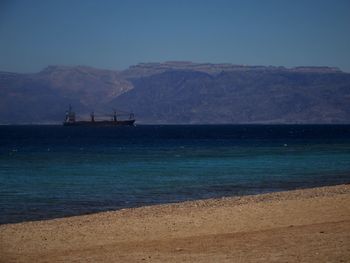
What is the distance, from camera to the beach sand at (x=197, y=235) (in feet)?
39.2

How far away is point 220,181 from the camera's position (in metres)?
33.2

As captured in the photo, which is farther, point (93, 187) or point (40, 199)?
point (93, 187)

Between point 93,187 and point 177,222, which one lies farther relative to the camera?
point 93,187

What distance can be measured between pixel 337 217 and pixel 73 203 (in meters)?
11.9

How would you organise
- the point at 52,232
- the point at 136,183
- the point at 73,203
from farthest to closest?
the point at 136,183 → the point at 73,203 → the point at 52,232

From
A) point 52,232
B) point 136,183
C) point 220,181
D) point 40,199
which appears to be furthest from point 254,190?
point 52,232

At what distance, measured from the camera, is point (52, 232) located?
51.6 feet

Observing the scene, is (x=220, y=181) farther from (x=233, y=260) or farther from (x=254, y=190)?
(x=233, y=260)

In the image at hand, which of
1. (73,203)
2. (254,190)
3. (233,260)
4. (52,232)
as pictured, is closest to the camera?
(233,260)

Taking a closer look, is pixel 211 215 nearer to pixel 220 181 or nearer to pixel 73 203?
pixel 73 203

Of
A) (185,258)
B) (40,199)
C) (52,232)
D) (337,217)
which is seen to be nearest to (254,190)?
(40,199)

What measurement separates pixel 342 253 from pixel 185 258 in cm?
304

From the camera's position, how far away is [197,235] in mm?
14641

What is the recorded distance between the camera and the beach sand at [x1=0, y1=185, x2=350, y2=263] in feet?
39.2
